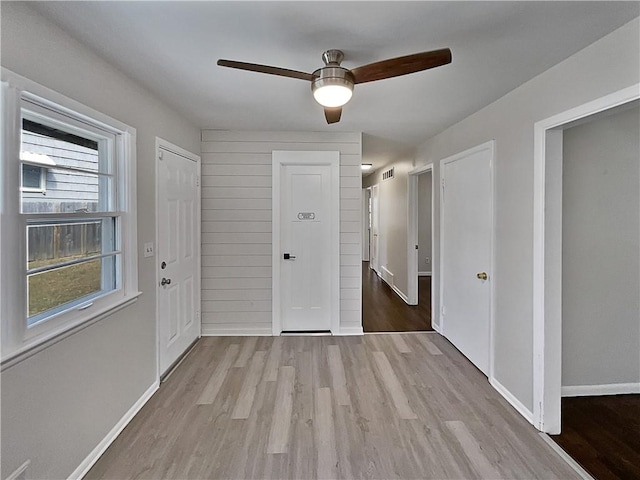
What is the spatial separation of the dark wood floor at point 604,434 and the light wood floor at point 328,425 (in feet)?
0.74

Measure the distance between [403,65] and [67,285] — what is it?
84.3 inches

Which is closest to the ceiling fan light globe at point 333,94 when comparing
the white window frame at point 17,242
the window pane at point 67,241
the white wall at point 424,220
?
the white window frame at point 17,242

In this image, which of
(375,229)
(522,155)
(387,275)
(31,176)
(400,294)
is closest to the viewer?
(31,176)

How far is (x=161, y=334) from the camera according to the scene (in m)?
2.93

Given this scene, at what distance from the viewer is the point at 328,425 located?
2314mm

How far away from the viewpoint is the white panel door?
4008 mm

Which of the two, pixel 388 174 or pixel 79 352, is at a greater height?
pixel 388 174

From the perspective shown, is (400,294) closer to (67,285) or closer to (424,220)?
(424,220)

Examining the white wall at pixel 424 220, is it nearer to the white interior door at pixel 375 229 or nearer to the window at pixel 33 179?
the white interior door at pixel 375 229

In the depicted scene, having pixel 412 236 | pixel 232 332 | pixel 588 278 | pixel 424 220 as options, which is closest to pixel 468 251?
pixel 588 278

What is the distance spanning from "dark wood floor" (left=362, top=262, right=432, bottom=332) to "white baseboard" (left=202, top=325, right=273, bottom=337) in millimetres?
1315

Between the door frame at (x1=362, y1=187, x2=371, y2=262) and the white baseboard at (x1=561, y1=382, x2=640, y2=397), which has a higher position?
the door frame at (x1=362, y1=187, x2=371, y2=262)

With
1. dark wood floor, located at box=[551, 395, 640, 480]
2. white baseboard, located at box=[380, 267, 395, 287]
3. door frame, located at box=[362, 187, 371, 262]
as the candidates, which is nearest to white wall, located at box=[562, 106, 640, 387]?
dark wood floor, located at box=[551, 395, 640, 480]

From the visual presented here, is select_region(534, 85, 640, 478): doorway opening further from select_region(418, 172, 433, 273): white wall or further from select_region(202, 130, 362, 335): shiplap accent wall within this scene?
select_region(418, 172, 433, 273): white wall
